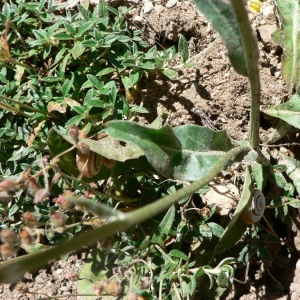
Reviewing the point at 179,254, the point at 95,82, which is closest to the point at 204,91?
the point at 95,82

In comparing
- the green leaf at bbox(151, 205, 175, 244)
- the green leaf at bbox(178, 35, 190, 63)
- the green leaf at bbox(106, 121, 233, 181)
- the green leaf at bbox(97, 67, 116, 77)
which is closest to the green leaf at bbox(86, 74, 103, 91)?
the green leaf at bbox(97, 67, 116, 77)

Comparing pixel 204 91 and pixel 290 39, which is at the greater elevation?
pixel 290 39

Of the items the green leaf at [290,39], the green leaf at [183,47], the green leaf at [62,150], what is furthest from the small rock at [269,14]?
the green leaf at [62,150]

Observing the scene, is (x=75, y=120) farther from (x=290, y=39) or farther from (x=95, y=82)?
(x=290, y=39)

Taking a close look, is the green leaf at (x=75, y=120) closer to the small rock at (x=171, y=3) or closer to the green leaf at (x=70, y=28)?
the green leaf at (x=70, y=28)

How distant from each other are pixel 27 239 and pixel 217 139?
1.09m

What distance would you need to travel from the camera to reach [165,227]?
2.63m

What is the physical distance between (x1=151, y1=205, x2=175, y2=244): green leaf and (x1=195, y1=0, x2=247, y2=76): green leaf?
1.00 m

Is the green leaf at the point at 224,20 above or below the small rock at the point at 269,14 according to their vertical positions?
above

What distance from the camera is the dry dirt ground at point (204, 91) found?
2963 millimetres

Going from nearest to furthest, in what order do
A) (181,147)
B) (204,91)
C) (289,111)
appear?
(181,147)
(289,111)
(204,91)

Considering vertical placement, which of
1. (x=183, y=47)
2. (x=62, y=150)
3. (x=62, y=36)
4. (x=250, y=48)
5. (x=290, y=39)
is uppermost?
(x=250, y=48)

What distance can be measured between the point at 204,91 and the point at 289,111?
514 millimetres

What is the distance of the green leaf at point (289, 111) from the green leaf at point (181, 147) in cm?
46
